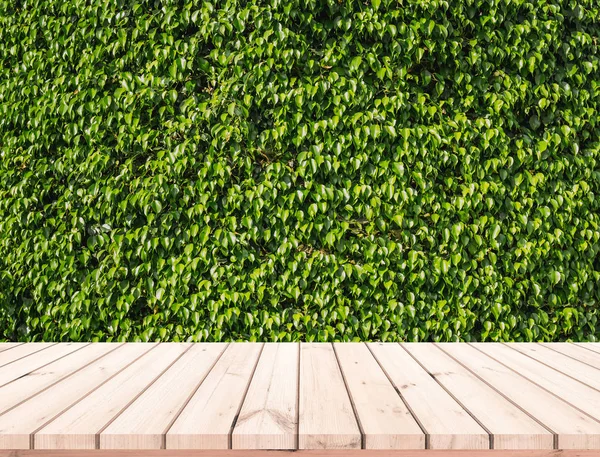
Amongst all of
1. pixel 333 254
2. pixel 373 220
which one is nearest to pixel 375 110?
pixel 373 220

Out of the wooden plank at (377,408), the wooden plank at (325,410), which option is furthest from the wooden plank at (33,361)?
the wooden plank at (377,408)

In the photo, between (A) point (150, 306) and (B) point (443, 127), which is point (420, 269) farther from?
(A) point (150, 306)

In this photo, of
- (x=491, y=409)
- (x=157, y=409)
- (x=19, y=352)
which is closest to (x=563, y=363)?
(x=491, y=409)

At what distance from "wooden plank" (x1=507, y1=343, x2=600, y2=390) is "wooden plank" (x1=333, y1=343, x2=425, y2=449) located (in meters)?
0.67

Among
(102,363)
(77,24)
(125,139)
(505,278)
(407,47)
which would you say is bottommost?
(102,363)

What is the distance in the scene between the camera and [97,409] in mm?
1477

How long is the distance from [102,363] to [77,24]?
1.96 m

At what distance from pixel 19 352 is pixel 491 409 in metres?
1.92

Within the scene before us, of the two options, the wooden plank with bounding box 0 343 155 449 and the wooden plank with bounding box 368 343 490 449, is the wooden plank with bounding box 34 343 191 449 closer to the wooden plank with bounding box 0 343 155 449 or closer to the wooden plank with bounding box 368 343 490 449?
the wooden plank with bounding box 0 343 155 449

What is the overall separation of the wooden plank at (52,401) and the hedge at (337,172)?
83cm

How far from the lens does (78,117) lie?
2.98 meters

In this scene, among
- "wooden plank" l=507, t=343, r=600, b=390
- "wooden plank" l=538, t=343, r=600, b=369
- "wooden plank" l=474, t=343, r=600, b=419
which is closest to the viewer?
"wooden plank" l=474, t=343, r=600, b=419

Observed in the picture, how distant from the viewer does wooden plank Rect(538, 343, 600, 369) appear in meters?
2.14

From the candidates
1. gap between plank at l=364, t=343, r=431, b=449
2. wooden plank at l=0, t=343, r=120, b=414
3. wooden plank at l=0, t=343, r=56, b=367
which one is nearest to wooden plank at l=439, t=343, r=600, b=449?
gap between plank at l=364, t=343, r=431, b=449
